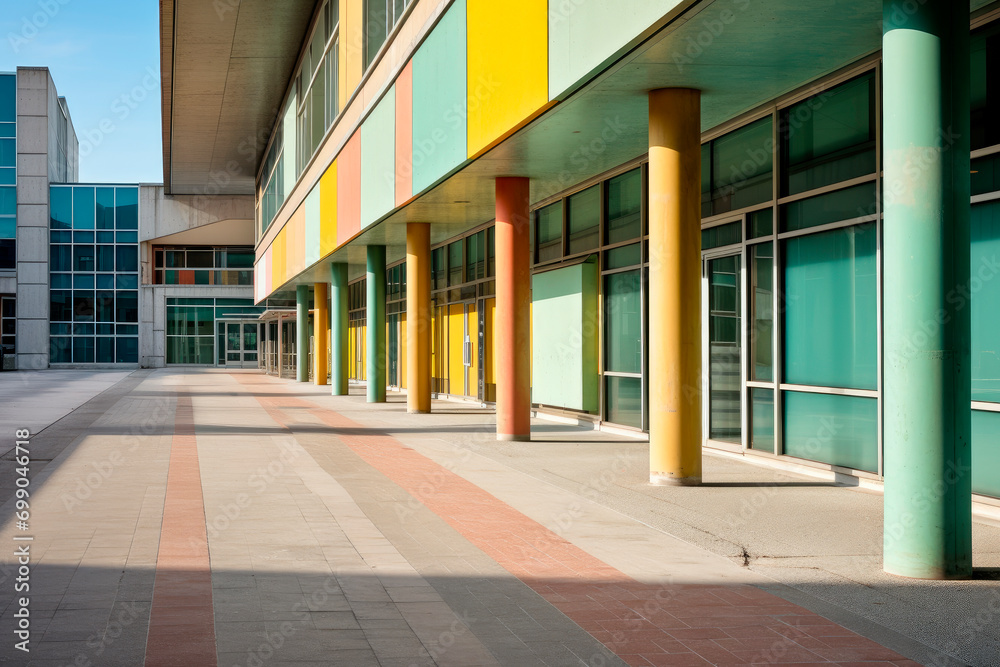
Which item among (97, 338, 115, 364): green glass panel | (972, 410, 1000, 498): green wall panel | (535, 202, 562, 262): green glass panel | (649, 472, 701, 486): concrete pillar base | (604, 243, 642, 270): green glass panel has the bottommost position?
(649, 472, 701, 486): concrete pillar base

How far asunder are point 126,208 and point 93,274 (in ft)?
14.1

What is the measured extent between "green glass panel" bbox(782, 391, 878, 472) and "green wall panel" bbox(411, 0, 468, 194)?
5621mm

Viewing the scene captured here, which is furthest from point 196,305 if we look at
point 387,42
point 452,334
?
point 387,42

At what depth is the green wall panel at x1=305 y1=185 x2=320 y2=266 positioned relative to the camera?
28.1 metres

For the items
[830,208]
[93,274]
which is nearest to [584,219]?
[830,208]

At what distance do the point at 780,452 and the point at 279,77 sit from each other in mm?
26924

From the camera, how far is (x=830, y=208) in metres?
10.5

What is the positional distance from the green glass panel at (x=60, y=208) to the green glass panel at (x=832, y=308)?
183 feet

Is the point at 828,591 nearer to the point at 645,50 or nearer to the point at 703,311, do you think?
the point at 645,50

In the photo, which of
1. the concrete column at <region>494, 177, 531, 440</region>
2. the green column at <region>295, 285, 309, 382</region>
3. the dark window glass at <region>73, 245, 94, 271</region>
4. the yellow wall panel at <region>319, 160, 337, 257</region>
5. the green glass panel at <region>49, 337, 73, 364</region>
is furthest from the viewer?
the green glass panel at <region>49, 337, 73, 364</region>

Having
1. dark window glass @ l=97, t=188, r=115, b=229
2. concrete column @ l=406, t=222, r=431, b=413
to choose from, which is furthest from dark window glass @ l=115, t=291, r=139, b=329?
concrete column @ l=406, t=222, r=431, b=413

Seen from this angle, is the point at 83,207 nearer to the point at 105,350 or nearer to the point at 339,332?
the point at 105,350

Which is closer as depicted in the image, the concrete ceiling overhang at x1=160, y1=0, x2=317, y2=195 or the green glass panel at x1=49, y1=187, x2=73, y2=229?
the concrete ceiling overhang at x1=160, y1=0, x2=317, y2=195

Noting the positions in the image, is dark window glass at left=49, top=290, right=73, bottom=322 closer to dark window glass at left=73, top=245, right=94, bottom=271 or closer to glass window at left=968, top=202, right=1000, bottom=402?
dark window glass at left=73, top=245, right=94, bottom=271
